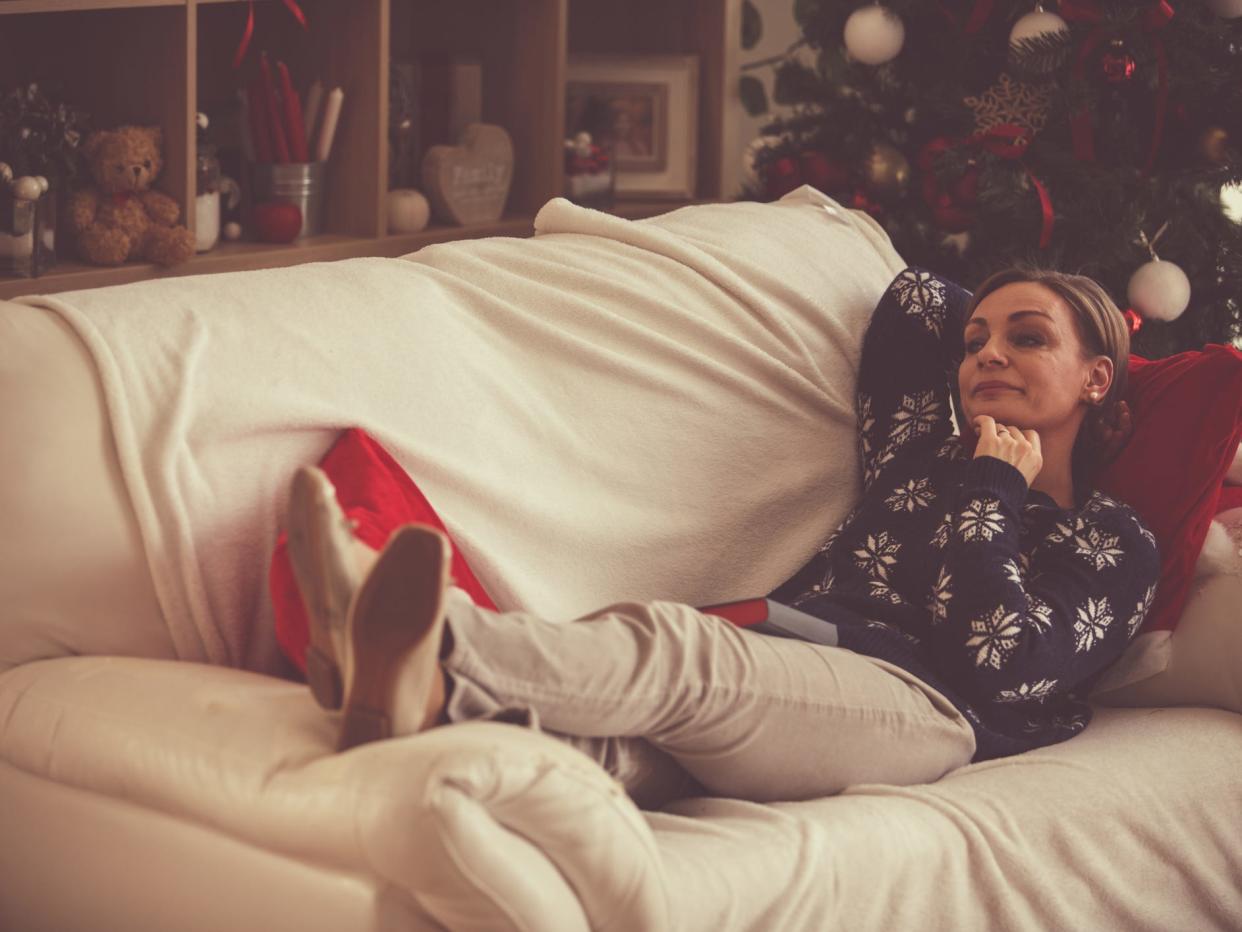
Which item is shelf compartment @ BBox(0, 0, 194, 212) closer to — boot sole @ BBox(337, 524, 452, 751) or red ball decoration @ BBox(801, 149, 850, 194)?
red ball decoration @ BBox(801, 149, 850, 194)

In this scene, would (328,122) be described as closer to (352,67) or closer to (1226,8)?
(352,67)

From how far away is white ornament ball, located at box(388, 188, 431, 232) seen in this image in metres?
2.99

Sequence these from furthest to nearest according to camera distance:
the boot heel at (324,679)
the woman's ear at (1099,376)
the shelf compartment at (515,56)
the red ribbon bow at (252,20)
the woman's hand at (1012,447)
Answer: the shelf compartment at (515,56) → the red ribbon bow at (252,20) → the woman's ear at (1099,376) → the woman's hand at (1012,447) → the boot heel at (324,679)

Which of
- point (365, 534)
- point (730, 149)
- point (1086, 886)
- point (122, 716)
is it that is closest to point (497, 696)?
point (365, 534)

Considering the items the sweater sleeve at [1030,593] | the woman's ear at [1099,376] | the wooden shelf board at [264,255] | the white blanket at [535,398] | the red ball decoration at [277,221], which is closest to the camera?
the white blanket at [535,398]

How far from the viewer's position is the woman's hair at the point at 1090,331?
6.65 ft

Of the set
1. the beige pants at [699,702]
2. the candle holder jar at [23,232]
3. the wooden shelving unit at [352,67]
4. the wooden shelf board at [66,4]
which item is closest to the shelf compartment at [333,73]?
the wooden shelving unit at [352,67]

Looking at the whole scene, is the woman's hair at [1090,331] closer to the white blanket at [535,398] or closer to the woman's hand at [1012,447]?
the woman's hand at [1012,447]

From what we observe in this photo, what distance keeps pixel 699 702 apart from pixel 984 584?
432 mm

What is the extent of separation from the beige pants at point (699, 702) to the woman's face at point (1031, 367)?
42cm

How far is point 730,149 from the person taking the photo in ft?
13.4

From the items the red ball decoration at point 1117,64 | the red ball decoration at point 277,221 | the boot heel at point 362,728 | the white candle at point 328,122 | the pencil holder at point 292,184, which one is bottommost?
Answer: the boot heel at point 362,728

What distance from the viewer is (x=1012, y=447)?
6.28 ft

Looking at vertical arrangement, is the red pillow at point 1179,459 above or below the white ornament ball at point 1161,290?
below
